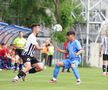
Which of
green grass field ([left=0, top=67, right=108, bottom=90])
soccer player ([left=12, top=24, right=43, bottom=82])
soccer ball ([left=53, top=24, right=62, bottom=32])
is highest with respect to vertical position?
soccer ball ([left=53, top=24, right=62, bottom=32])

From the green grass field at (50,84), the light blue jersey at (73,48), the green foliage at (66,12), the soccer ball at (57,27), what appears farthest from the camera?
the green foliage at (66,12)

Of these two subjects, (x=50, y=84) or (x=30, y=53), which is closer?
(x=50, y=84)

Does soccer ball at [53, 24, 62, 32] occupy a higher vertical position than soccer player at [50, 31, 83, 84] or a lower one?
higher

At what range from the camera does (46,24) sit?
48094mm

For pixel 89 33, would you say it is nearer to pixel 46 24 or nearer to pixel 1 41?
pixel 46 24

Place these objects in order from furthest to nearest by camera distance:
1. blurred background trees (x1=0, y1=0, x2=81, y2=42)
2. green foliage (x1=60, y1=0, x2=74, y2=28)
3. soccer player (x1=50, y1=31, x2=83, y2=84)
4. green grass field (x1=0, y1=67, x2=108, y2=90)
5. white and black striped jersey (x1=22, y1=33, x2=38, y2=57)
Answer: green foliage (x1=60, y1=0, x2=74, y2=28), blurred background trees (x1=0, y1=0, x2=81, y2=42), soccer player (x1=50, y1=31, x2=83, y2=84), white and black striped jersey (x1=22, y1=33, x2=38, y2=57), green grass field (x1=0, y1=67, x2=108, y2=90)

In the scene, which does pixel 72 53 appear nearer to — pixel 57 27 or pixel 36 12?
pixel 36 12

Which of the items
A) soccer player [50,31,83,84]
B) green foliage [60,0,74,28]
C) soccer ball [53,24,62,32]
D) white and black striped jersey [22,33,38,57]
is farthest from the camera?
green foliage [60,0,74,28]

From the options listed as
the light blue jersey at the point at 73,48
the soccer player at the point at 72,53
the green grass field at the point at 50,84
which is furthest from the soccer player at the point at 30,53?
the light blue jersey at the point at 73,48

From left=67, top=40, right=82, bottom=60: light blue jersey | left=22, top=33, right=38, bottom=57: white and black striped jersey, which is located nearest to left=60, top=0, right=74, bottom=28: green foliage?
left=67, top=40, right=82, bottom=60: light blue jersey

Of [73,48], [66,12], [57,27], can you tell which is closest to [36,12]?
[57,27]

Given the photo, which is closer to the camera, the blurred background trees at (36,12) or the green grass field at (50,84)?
the green grass field at (50,84)

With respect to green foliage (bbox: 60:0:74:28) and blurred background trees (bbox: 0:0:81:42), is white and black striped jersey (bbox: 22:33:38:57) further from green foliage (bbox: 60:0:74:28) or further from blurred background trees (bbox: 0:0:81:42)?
green foliage (bbox: 60:0:74:28)

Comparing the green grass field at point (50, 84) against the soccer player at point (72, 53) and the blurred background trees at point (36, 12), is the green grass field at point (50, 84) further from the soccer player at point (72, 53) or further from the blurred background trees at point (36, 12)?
the blurred background trees at point (36, 12)
